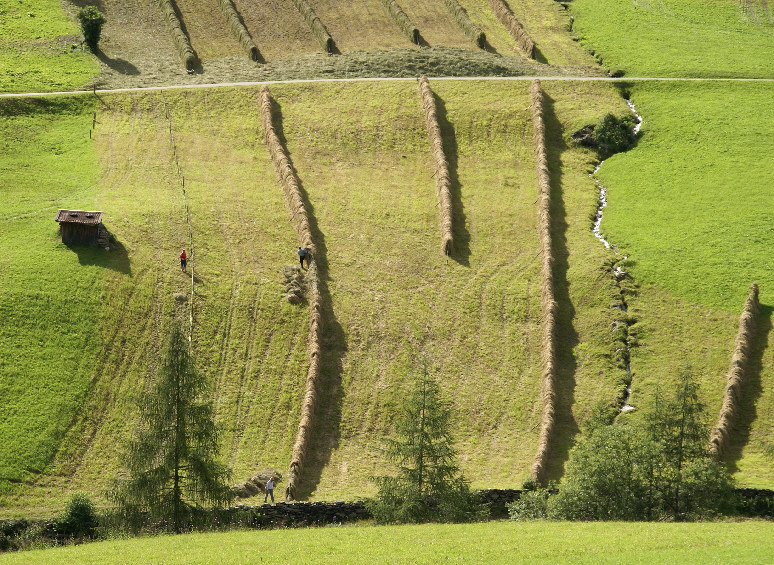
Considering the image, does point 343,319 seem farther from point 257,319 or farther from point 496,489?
point 496,489

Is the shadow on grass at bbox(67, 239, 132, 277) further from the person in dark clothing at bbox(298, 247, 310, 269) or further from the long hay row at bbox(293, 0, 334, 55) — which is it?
the long hay row at bbox(293, 0, 334, 55)

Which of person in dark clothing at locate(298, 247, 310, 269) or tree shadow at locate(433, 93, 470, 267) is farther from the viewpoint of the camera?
tree shadow at locate(433, 93, 470, 267)

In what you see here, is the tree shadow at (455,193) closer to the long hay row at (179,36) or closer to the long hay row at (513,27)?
the long hay row at (513,27)

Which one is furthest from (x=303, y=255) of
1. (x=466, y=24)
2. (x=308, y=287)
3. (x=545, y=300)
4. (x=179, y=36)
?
(x=466, y=24)

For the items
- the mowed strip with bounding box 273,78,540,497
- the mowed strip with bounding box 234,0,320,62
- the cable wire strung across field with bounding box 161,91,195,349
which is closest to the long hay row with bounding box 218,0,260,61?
the mowed strip with bounding box 234,0,320,62

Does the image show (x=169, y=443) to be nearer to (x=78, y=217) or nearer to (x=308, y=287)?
(x=308, y=287)

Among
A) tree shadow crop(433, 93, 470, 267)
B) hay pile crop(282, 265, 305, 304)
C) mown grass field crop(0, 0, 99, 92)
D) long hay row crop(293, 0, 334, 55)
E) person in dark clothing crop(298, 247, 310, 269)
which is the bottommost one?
hay pile crop(282, 265, 305, 304)
